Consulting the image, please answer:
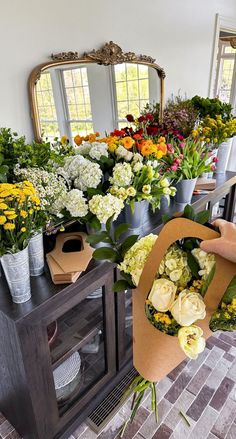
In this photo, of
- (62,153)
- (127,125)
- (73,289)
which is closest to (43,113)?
(62,153)

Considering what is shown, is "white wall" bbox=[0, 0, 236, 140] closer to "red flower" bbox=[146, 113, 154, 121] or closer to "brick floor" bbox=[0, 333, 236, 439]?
"red flower" bbox=[146, 113, 154, 121]

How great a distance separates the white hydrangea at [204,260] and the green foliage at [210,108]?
210 centimetres

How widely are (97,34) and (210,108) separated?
1161mm

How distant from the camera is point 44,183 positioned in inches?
39.2

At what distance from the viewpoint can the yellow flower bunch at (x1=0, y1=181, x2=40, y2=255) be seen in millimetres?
751

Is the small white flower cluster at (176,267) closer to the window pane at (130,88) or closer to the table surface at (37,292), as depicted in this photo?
the table surface at (37,292)

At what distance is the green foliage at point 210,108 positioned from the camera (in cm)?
233

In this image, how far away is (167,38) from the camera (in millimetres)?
2094

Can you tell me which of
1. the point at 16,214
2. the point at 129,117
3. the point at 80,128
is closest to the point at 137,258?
the point at 16,214

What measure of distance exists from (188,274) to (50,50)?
1.34m

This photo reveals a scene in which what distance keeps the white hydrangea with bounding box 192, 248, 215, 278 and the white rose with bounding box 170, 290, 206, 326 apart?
0.04m

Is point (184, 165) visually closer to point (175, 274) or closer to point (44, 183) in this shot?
point (44, 183)

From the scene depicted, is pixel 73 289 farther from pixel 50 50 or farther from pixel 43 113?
pixel 50 50

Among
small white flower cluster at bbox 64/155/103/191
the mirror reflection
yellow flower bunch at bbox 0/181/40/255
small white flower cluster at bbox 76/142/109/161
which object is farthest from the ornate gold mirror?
yellow flower bunch at bbox 0/181/40/255
